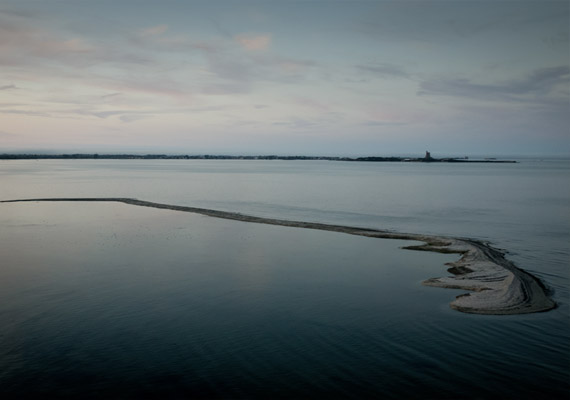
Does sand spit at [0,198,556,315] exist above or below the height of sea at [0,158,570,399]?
above

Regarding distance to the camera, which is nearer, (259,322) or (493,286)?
(259,322)

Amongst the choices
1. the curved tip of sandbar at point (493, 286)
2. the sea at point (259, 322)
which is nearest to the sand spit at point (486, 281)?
the curved tip of sandbar at point (493, 286)

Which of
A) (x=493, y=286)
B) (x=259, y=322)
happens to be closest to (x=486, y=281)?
(x=493, y=286)

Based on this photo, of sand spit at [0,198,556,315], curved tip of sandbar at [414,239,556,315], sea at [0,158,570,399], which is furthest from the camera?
sand spit at [0,198,556,315]

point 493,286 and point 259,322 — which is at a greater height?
point 493,286

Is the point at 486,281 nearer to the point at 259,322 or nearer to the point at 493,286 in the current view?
the point at 493,286

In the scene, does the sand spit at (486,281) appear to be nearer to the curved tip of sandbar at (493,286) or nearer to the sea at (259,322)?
the curved tip of sandbar at (493,286)

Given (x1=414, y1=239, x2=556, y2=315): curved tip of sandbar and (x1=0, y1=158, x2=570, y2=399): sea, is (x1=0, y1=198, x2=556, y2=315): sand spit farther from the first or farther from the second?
(x1=0, y1=158, x2=570, y2=399): sea

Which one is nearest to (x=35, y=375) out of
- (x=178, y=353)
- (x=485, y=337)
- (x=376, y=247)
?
(x=178, y=353)

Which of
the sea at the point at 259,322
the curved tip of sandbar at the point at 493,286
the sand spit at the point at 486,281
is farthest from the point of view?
the sand spit at the point at 486,281

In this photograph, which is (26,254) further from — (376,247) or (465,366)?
(465,366)

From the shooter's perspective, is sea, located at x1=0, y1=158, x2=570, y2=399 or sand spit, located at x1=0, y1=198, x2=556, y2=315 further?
sand spit, located at x1=0, y1=198, x2=556, y2=315

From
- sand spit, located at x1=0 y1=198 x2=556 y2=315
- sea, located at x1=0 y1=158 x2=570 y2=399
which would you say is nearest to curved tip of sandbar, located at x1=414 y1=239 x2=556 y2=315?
sand spit, located at x1=0 y1=198 x2=556 y2=315

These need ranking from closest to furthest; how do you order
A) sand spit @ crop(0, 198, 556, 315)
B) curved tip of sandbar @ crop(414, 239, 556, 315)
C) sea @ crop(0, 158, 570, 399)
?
sea @ crop(0, 158, 570, 399), curved tip of sandbar @ crop(414, 239, 556, 315), sand spit @ crop(0, 198, 556, 315)
